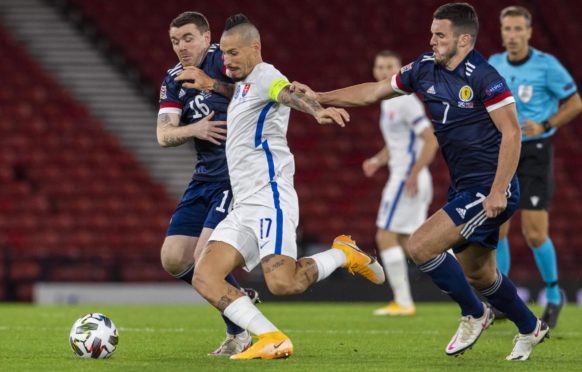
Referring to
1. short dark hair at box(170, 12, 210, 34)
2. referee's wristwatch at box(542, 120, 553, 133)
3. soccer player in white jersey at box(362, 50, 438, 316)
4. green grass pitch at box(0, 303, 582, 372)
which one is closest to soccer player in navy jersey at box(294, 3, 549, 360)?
green grass pitch at box(0, 303, 582, 372)

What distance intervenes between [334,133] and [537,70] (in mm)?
10553

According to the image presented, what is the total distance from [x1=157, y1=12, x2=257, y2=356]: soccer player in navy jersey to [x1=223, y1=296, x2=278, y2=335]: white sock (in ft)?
2.48

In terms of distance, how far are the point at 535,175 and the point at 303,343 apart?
8.49 ft

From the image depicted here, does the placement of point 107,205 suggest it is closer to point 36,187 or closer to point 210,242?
point 36,187

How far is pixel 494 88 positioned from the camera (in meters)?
6.60

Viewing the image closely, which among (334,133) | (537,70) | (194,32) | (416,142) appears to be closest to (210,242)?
(194,32)

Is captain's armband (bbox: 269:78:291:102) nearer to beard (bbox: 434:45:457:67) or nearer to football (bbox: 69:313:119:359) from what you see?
beard (bbox: 434:45:457:67)

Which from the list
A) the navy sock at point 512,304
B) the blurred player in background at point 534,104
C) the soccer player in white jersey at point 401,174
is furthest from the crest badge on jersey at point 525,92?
the navy sock at point 512,304

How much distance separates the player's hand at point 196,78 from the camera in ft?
23.1

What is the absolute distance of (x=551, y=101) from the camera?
9.40 metres

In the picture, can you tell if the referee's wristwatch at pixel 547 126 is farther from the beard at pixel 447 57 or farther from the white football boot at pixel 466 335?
the white football boot at pixel 466 335

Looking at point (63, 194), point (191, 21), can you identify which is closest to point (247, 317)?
point (191, 21)

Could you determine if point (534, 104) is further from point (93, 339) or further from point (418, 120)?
point (93, 339)

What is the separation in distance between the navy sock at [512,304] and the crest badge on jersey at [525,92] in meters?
2.71
